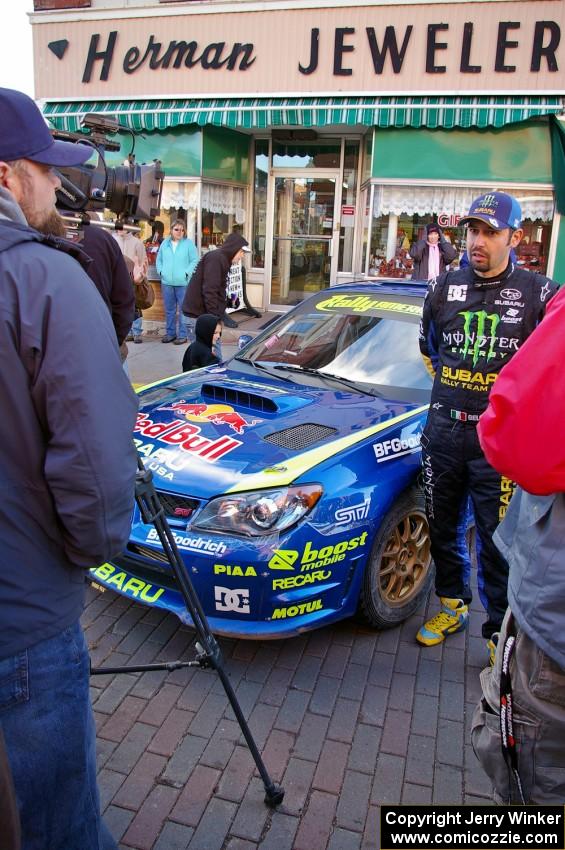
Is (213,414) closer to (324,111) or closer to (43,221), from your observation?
(43,221)

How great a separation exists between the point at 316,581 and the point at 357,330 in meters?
1.81

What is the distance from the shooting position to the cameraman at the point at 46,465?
4.23 feet

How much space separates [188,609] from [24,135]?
1422mm

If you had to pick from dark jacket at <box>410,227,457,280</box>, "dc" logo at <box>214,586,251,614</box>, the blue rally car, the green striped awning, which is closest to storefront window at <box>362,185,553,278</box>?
dark jacket at <box>410,227,457,280</box>

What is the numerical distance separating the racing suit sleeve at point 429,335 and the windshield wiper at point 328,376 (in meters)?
0.42

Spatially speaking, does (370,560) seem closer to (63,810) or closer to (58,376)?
(63,810)

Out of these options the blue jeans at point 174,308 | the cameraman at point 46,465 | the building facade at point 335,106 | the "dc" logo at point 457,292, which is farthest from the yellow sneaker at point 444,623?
the building facade at point 335,106

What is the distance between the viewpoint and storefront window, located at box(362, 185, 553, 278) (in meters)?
10.3

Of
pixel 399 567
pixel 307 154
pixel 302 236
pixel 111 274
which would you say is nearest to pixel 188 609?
pixel 399 567

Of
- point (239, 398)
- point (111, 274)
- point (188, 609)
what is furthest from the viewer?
point (111, 274)

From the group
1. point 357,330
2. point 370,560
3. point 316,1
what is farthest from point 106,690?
point 316,1

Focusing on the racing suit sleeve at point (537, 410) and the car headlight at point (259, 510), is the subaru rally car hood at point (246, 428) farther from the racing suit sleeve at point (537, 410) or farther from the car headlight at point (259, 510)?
the racing suit sleeve at point (537, 410)

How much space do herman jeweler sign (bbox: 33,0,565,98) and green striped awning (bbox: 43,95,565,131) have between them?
0.16 metres

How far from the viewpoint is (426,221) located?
426 inches
